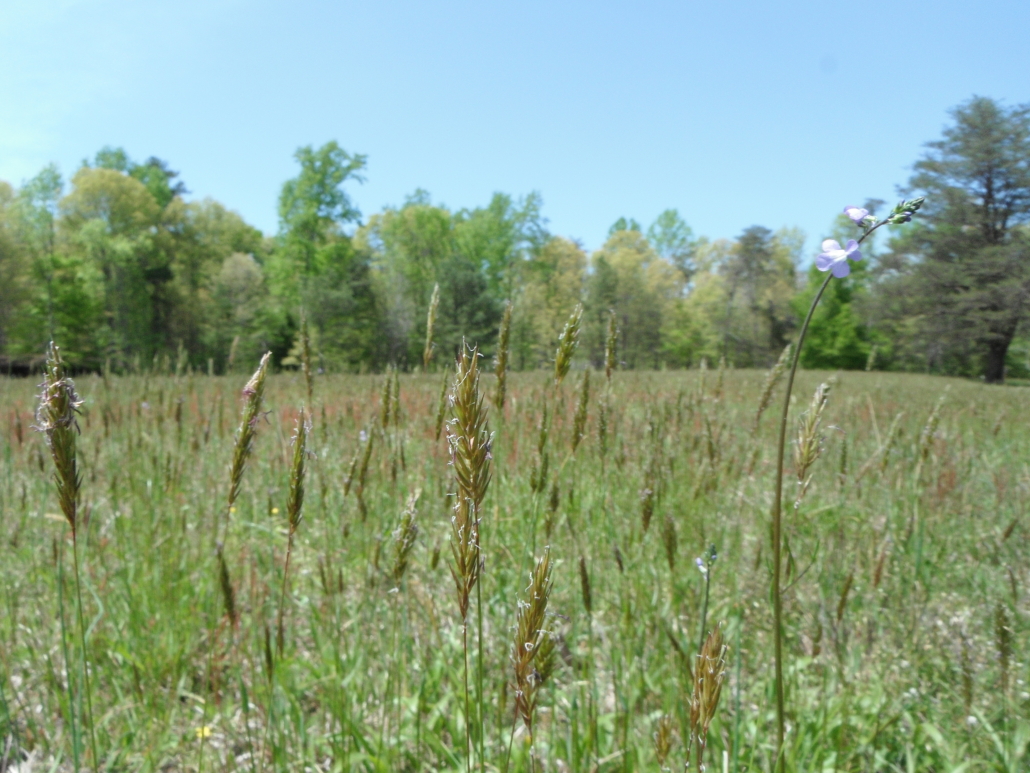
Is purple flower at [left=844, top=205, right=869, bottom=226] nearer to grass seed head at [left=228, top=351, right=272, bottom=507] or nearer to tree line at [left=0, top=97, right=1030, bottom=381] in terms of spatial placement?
grass seed head at [left=228, top=351, right=272, bottom=507]

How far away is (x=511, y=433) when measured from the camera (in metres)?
4.37

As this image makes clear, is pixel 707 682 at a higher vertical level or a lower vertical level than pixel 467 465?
lower

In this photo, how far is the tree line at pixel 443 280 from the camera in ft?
91.9

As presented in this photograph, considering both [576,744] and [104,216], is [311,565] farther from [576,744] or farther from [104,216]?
[104,216]

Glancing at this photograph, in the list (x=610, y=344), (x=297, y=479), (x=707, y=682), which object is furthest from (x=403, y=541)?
(x=610, y=344)

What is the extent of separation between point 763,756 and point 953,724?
0.64 meters

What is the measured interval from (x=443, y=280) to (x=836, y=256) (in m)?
35.2

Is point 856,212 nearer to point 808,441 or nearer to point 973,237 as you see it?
point 808,441

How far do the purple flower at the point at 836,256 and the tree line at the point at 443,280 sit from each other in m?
18.8

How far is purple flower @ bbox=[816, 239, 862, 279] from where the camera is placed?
2.41 ft

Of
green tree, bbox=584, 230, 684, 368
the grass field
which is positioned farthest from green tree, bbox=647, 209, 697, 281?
the grass field

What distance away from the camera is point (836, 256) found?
77 cm

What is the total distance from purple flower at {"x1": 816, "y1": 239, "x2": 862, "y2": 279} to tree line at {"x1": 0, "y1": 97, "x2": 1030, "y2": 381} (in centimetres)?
1881

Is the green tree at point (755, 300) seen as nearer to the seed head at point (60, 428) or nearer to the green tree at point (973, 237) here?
the green tree at point (973, 237)
